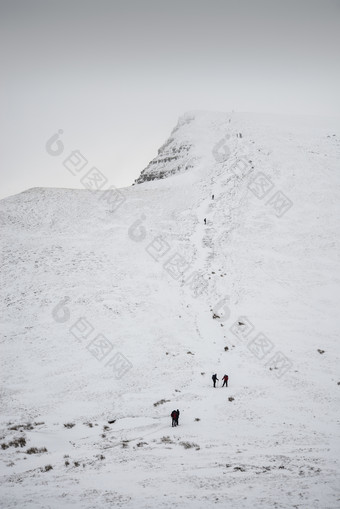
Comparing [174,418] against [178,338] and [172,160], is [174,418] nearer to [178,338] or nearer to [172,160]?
[178,338]

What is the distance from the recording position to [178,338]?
29219 millimetres

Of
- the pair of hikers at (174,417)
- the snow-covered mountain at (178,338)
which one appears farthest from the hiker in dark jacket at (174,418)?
the snow-covered mountain at (178,338)

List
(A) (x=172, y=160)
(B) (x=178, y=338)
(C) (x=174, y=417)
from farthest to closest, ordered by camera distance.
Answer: (A) (x=172, y=160) → (B) (x=178, y=338) → (C) (x=174, y=417)

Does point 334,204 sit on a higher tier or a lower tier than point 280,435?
higher

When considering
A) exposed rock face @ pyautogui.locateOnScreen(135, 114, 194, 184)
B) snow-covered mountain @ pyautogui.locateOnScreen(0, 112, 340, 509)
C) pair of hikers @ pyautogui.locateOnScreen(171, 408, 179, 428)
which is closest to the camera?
snow-covered mountain @ pyautogui.locateOnScreen(0, 112, 340, 509)

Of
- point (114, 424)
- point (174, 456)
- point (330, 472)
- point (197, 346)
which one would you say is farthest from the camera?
point (197, 346)

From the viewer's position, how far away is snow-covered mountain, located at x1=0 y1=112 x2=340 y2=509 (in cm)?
1372

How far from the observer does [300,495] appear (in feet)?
38.0

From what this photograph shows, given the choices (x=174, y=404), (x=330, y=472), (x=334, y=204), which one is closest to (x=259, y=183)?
(x=334, y=204)

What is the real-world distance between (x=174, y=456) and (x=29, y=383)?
13.4 meters

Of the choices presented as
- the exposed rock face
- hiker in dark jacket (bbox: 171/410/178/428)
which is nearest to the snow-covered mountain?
hiker in dark jacket (bbox: 171/410/178/428)

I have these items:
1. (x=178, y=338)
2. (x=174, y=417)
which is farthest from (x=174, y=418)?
(x=178, y=338)

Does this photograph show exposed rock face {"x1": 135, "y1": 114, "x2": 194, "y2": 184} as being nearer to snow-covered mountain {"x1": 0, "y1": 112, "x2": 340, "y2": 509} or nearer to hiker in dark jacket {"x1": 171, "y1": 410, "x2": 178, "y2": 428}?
snow-covered mountain {"x1": 0, "y1": 112, "x2": 340, "y2": 509}

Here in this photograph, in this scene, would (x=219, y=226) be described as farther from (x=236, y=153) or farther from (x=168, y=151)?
(x=168, y=151)
